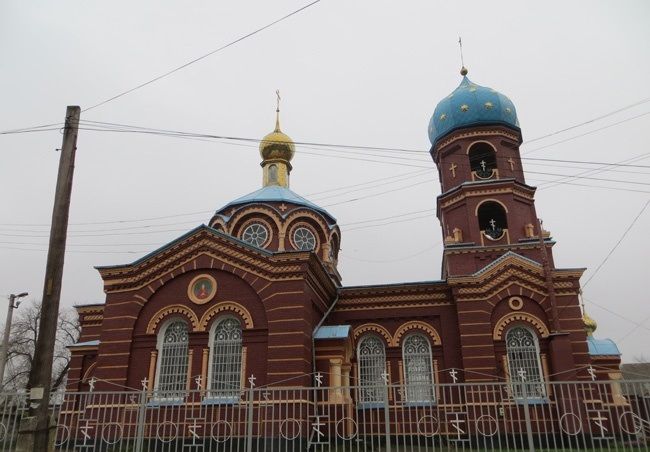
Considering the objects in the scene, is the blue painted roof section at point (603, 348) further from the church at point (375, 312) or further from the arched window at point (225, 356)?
the arched window at point (225, 356)

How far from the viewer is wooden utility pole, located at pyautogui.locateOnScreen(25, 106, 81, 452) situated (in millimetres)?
8789

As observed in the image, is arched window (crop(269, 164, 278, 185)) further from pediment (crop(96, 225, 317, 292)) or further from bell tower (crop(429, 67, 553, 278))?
pediment (crop(96, 225, 317, 292))

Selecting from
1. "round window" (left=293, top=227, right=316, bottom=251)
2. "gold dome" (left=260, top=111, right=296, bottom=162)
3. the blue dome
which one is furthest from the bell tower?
"gold dome" (left=260, top=111, right=296, bottom=162)

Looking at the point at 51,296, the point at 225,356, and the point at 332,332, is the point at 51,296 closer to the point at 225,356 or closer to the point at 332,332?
the point at 225,356

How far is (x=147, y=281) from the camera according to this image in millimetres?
17281

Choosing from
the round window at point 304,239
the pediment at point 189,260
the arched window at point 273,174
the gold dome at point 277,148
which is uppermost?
the gold dome at point 277,148

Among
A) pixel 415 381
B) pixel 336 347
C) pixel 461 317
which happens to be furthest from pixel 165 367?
pixel 461 317

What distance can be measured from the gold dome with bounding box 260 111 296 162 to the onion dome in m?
7.73

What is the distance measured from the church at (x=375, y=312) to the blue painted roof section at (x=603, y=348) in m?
0.09

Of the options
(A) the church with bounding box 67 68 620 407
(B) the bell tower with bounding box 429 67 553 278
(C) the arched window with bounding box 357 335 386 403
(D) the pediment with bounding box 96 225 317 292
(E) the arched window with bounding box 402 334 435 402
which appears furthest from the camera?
(B) the bell tower with bounding box 429 67 553 278

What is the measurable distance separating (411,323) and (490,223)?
5.01 meters

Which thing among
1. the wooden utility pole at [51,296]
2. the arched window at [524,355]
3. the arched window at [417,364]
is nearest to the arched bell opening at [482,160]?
the arched window at [524,355]

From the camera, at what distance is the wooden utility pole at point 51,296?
8.79 m

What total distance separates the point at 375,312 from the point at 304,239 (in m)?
4.78
